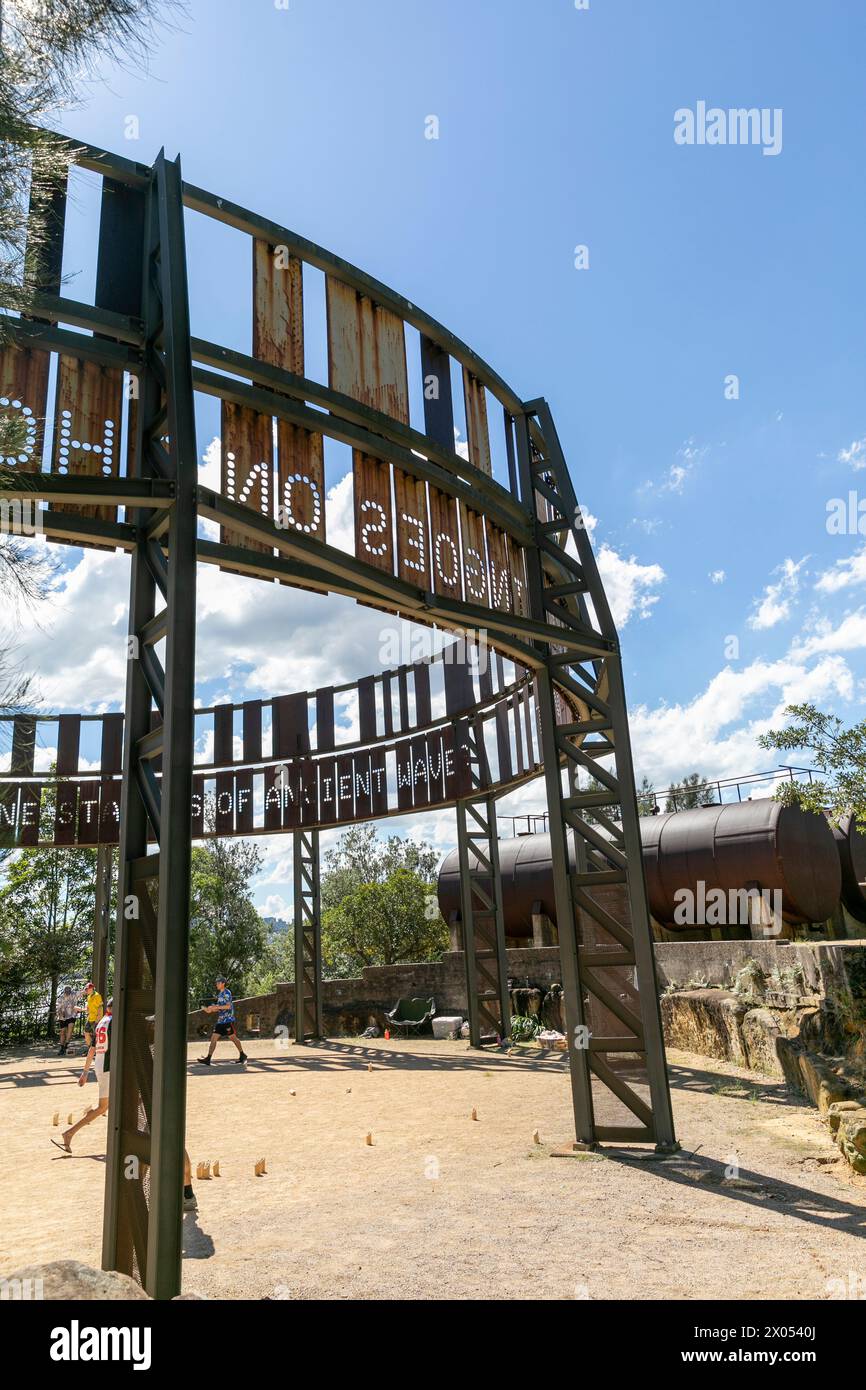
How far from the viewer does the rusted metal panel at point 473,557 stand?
892 centimetres

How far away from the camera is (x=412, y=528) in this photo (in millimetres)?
8211

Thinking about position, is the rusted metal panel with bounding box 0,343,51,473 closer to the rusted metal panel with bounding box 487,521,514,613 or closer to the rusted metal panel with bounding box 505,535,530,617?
the rusted metal panel with bounding box 487,521,514,613

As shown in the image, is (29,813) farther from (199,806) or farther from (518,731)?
(518,731)

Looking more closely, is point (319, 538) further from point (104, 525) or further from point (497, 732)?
point (497, 732)

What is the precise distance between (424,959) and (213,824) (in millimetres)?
17861

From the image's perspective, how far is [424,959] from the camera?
37312mm

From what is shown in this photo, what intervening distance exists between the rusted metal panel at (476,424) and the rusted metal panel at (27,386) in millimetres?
4643

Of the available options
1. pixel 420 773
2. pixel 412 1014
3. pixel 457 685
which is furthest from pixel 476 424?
pixel 412 1014

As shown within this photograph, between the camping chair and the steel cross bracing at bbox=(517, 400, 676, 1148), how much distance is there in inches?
536

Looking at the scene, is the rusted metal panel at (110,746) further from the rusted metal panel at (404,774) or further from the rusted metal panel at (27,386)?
the rusted metal panel at (27,386)

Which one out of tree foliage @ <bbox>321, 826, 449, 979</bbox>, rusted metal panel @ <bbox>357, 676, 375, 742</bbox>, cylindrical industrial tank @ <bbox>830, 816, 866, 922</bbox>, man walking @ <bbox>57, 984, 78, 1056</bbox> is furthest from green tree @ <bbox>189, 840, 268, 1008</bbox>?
cylindrical industrial tank @ <bbox>830, 816, 866, 922</bbox>

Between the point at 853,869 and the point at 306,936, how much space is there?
13.7m

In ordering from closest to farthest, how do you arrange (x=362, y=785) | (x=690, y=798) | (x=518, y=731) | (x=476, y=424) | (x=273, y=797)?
(x=476, y=424) < (x=518, y=731) < (x=362, y=785) < (x=273, y=797) < (x=690, y=798)

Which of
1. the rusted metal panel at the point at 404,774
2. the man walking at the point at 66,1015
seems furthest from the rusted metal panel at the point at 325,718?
the man walking at the point at 66,1015
